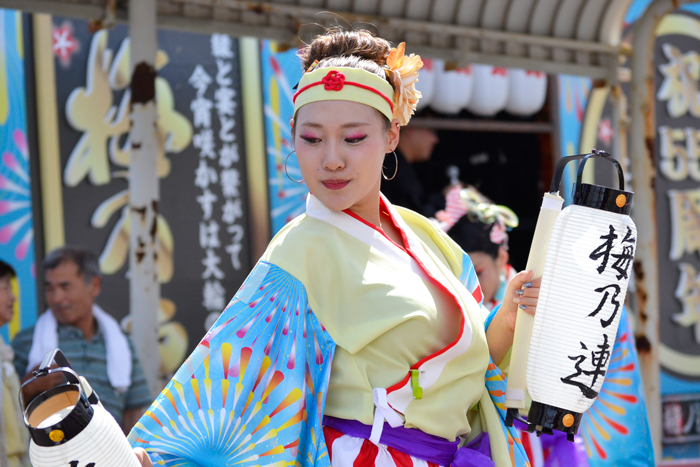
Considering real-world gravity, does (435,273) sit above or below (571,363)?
above

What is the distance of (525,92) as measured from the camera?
603 cm

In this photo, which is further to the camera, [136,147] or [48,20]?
[48,20]

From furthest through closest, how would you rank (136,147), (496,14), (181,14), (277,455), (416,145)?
(416,145) < (496,14) < (181,14) < (136,147) < (277,455)

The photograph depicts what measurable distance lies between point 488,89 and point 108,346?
3.60 metres

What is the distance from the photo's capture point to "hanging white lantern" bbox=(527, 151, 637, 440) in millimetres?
1531

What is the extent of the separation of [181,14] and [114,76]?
5.41ft

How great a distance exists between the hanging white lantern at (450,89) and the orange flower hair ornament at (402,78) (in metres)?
3.93

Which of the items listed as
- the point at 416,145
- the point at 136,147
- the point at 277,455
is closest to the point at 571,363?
the point at 277,455

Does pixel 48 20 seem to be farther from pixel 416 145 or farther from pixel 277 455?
pixel 277 455

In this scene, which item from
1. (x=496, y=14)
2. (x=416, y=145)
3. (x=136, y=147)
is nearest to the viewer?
(x=136, y=147)

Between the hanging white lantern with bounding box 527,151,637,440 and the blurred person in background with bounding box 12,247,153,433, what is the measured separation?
275 cm

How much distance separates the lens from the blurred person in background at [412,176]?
563 cm

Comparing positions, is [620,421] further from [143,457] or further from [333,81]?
[143,457]

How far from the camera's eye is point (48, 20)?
4660 mm
